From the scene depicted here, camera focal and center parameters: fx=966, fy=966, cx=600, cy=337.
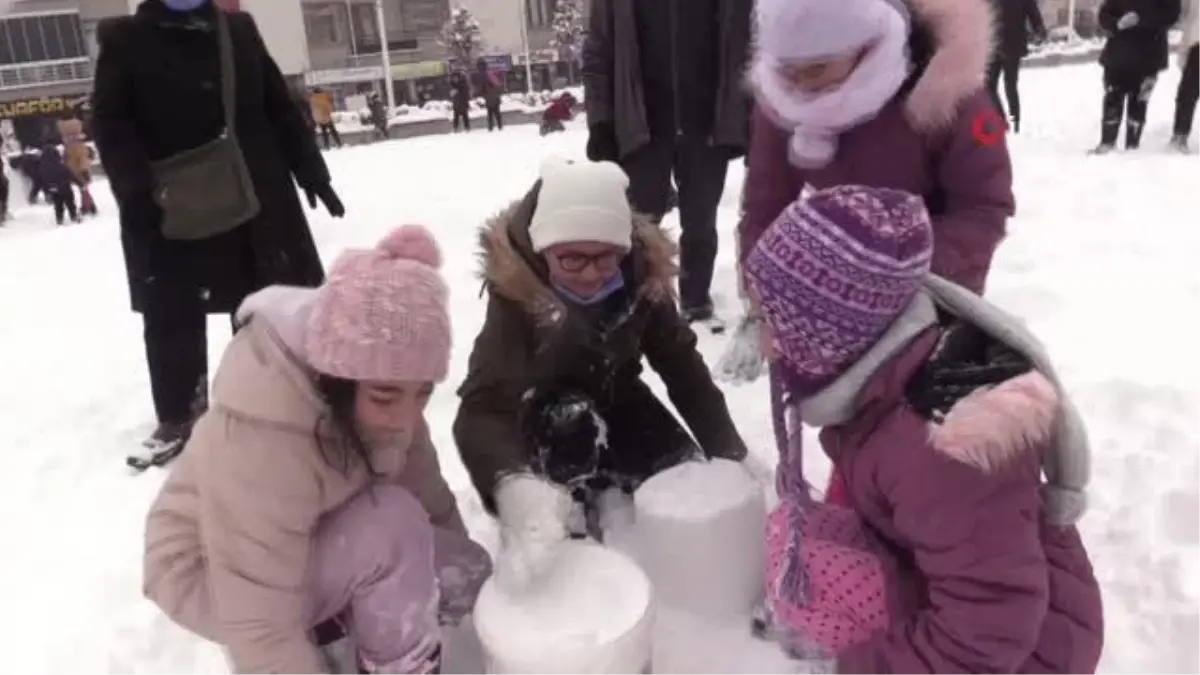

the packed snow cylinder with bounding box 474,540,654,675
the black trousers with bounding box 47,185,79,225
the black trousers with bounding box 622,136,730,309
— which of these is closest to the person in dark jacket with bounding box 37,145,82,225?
the black trousers with bounding box 47,185,79,225

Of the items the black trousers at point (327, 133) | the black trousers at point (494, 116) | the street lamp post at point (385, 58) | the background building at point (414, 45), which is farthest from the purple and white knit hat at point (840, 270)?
the background building at point (414, 45)

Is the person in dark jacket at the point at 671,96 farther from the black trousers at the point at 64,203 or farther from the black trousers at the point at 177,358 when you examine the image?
the black trousers at the point at 64,203

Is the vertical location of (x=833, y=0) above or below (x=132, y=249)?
above

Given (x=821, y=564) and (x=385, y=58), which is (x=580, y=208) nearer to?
(x=821, y=564)

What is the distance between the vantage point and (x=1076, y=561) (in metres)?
1.30

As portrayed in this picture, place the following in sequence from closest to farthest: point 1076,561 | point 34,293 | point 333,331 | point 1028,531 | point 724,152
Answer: point 1028,531 → point 1076,561 → point 333,331 → point 724,152 → point 34,293

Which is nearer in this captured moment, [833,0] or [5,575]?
[833,0]

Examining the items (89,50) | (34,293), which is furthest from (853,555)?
(89,50)

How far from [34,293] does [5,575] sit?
12.4 ft

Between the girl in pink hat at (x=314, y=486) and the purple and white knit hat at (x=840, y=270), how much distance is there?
0.54 meters

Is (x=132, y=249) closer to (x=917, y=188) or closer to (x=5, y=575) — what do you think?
(x=5, y=575)

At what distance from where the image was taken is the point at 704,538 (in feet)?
6.00

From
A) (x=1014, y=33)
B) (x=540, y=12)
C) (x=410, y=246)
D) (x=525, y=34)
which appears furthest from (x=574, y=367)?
(x=540, y=12)

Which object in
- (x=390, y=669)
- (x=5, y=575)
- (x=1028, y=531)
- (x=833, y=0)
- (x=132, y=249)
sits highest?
(x=833, y=0)
